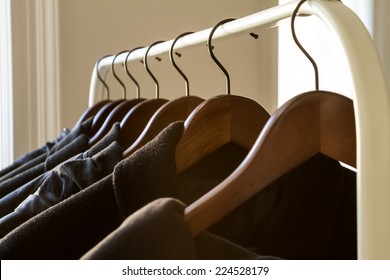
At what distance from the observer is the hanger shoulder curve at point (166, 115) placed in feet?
2.58

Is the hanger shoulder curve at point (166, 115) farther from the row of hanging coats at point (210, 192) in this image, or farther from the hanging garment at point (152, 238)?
the hanging garment at point (152, 238)

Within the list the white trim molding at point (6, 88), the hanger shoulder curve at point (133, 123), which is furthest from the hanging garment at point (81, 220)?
the white trim molding at point (6, 88)

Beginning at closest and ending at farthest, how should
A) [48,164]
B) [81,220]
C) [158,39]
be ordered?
[81,220]
[48,164]
[158,39]

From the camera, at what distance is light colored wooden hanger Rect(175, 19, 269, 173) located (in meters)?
0.65

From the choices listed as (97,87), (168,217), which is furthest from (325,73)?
(97,87)

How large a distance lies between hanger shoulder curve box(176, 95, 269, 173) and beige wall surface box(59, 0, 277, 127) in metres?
1.07

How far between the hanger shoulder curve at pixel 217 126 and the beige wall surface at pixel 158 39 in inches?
42.2

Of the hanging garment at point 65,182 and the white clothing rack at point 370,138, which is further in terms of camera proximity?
the hanging garment at point 65,182

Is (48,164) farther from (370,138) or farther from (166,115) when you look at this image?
(370,138)

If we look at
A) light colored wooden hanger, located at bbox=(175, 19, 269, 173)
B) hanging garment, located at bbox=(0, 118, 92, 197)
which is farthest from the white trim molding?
light colored wooden hanger, located at bbox=(175, 19, 269, 173)

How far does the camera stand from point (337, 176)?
0.63 m

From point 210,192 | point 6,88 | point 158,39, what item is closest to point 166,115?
point 210,192

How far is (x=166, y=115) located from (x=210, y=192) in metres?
0.34

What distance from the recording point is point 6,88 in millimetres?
1589
